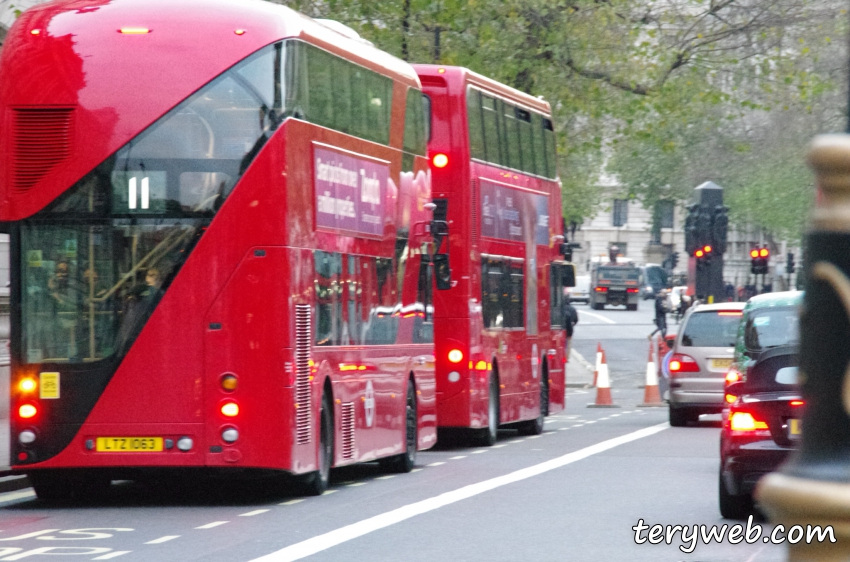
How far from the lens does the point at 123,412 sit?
483 inches

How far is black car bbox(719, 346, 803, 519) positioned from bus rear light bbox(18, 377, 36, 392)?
4972 mm

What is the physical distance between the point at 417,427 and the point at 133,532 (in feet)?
20.0

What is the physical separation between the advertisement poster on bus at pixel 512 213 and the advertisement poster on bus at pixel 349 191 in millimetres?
4741

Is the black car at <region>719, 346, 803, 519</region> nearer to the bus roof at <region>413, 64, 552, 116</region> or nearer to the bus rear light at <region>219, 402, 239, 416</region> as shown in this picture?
the bus rear light at <region>219, 402, 239, 416</region>

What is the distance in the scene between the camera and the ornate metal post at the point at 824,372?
2650mm

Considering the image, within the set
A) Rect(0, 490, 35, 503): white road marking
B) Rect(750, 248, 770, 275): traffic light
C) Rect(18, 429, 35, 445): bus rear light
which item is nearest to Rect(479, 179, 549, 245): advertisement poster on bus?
Rect(0, 490, 35, 503): white road marking

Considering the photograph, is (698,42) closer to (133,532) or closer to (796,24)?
(796,24)

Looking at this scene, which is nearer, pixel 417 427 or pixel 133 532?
pixel 133 532

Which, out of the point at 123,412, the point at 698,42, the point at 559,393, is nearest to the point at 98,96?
the point at 123,412

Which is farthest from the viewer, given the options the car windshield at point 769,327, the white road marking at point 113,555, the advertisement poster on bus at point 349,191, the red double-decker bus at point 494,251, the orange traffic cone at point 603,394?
the orange traffic cone at point 603,394

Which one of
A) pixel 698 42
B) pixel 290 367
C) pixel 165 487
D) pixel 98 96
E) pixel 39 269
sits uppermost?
pixel 698 42

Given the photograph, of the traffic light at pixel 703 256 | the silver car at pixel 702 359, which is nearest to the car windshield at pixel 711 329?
the silver car at pixel 702 359

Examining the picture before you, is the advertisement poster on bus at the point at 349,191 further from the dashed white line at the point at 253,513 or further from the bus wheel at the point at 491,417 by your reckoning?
the bus wheel at the point at 491,417

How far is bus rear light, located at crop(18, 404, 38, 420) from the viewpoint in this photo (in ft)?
40.1
